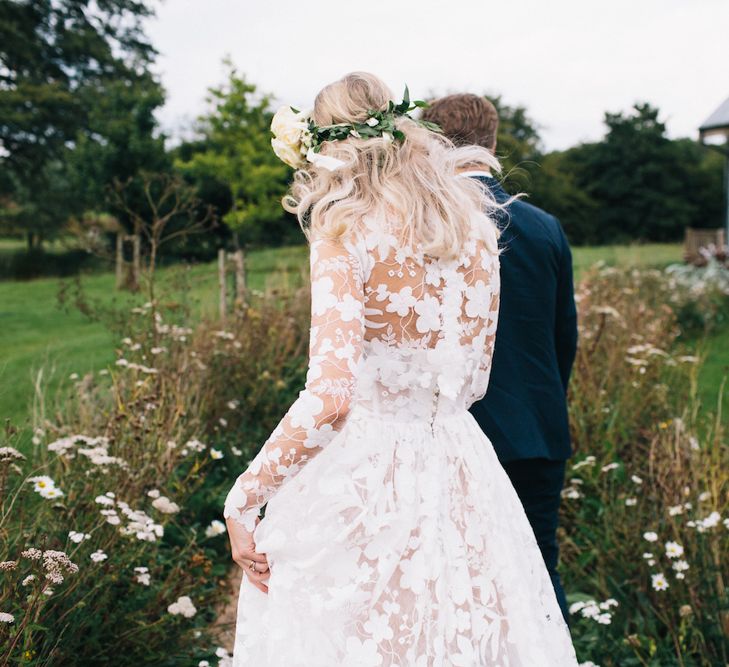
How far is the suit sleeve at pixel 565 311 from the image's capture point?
254cm

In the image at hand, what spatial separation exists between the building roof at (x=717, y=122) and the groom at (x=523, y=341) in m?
12.9

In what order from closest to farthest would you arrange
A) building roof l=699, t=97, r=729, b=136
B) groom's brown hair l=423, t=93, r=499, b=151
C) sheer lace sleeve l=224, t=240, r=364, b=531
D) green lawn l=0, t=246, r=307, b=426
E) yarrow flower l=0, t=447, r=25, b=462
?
1. sheer lace sleeve l=224, t=240, r=364, b=531
2. yarrow flower l=0, t=447, r=25, b=462
3. groom's brown hair l=423, t=93, r=499, b=151
4. green lawn l=0, t=246, r=307, b=426
5. building roof l=699, t=97, r=729, b=136

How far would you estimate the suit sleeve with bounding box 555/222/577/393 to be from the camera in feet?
8.34

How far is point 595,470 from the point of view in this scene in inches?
164

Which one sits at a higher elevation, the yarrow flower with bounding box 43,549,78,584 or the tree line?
the tree line

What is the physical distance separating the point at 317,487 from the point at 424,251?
572 millimetres

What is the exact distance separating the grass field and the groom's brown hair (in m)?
1.97

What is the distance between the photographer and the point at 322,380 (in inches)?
54.3

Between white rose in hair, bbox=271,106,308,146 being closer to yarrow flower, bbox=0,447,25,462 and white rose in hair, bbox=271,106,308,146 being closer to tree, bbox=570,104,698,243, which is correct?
yarrow flower, bbox=0,447,25,462

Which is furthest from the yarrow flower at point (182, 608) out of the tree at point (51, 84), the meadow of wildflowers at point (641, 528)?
the tree at point (51, 84)

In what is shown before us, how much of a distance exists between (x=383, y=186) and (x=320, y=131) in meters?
0.23

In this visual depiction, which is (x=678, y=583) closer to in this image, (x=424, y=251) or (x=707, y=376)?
(x=424, y=251)

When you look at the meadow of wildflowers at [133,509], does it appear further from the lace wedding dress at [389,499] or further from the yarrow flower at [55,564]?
the lace wedding dress at [389,499]

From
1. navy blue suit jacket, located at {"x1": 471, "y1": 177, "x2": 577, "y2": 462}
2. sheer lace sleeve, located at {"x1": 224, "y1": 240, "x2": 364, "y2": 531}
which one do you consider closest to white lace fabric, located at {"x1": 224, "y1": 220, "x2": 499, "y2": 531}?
sheer lace sleeve, located at {"x1": 224, "y1": 240, "x2": 364, "y2": 531}
